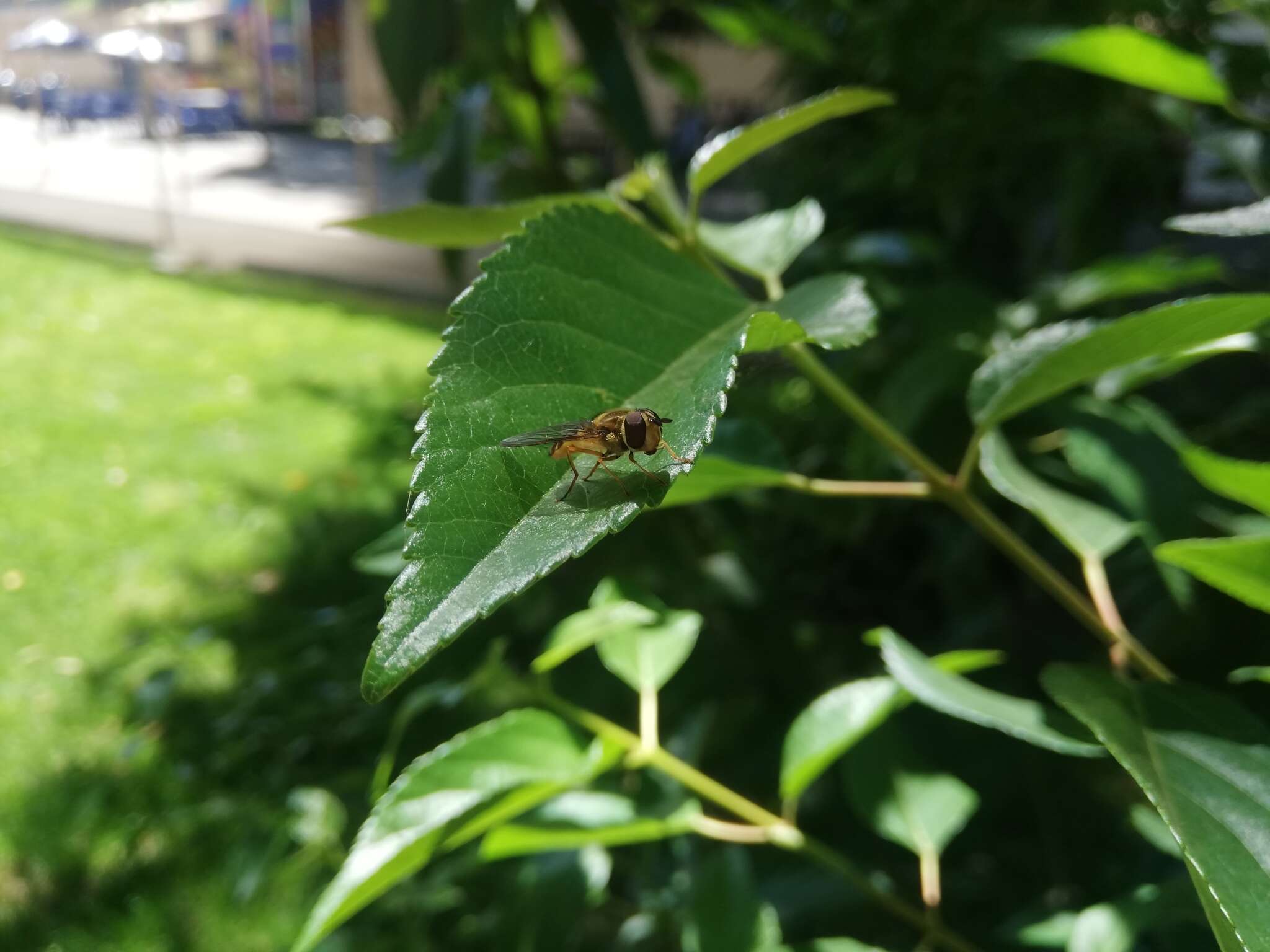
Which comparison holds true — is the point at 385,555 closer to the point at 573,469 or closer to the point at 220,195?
the point at 573,469

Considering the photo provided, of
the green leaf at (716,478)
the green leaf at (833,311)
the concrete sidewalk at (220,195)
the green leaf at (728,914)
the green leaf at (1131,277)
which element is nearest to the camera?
the green leaf at (833,311)

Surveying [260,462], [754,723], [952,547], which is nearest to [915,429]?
[952,547]

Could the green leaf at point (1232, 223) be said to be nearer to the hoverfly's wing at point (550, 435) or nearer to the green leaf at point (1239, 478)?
the green leaf at point (1239, 478)

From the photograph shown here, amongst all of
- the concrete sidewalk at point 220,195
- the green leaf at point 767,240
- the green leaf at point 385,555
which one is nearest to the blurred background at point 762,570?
the green leaf at point 385,555

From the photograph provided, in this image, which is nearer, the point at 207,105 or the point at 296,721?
the point at 296,721

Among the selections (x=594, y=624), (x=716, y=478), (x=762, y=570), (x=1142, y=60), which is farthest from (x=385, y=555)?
(x=762, y=570)

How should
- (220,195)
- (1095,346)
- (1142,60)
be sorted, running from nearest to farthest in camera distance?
(1095,346) < (1142,60) < (220,195)

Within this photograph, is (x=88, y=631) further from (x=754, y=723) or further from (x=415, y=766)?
(x=415, y=766)
